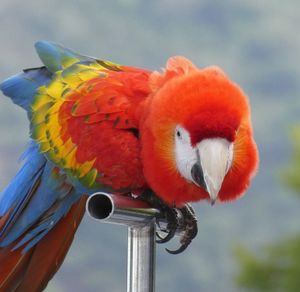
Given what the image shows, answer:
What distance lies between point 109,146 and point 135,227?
0.22 m

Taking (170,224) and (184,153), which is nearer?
(184,153)

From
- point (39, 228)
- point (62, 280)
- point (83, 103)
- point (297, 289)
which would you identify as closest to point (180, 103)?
point (83, 103)

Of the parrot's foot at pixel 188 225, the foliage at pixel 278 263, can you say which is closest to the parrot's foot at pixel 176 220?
the parrot's foot at pixel 188 225

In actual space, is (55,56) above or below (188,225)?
above

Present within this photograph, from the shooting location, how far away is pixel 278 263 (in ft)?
9.74

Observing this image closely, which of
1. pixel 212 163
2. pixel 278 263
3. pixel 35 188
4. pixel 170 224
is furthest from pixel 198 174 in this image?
pixel 278 263

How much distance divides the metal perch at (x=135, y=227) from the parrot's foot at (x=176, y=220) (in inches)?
Result: 5.5

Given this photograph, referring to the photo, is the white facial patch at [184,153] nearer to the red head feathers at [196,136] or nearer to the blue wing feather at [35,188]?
the red head feathers at [196,136]

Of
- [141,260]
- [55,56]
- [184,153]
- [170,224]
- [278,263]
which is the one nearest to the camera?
[141,260]

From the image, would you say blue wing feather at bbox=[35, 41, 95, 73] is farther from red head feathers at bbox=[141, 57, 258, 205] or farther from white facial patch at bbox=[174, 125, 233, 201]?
white facial patch at bbox=[174, 125, 233, 201]

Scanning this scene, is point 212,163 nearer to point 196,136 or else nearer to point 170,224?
point 196,136

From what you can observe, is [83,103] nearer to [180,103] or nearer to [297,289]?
[180,103]

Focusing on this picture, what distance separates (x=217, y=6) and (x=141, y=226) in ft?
10.6

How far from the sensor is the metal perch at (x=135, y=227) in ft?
2.01
